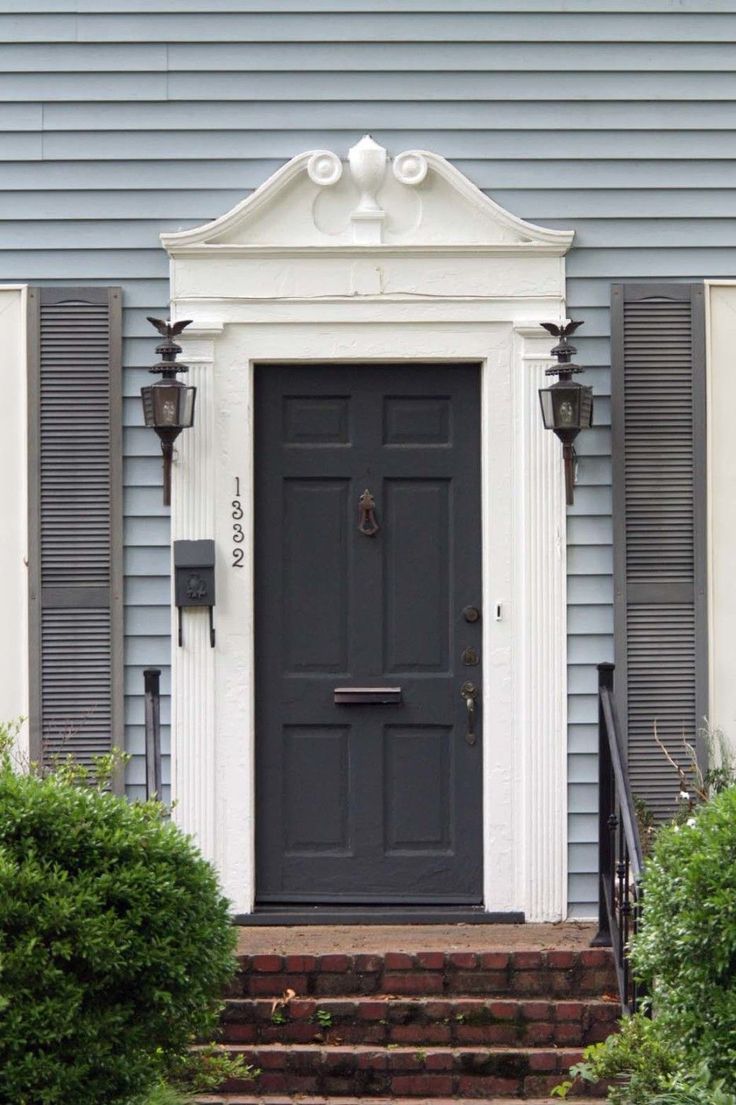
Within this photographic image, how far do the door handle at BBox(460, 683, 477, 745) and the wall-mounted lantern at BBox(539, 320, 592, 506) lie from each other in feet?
3.26

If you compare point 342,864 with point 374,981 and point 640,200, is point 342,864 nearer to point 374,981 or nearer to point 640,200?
point 374,981

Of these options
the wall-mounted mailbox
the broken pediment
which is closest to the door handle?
the wall-mounted mailbox

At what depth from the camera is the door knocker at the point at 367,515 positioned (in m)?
6.58

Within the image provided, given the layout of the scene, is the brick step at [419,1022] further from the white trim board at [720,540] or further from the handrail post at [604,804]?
the white trim board at [720,540]

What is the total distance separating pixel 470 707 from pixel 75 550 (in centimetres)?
165

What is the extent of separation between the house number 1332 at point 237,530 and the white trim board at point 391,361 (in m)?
A: 0.02

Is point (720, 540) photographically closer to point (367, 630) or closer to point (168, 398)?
point (367, 630)

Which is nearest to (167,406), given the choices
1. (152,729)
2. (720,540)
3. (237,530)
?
(237,530)

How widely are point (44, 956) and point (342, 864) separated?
2206 millimetres

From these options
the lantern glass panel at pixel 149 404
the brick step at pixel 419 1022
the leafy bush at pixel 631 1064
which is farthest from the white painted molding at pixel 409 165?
the leafy bush at pixel 631 1064

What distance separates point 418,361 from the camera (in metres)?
6.58

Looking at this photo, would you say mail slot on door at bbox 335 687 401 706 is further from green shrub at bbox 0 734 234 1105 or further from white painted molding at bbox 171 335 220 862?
green shrub at bbox 0 734 234 1105

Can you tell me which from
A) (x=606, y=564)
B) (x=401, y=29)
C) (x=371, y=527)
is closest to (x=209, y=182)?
(x=401, y=29)

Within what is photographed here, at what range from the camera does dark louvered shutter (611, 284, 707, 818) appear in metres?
6.55
